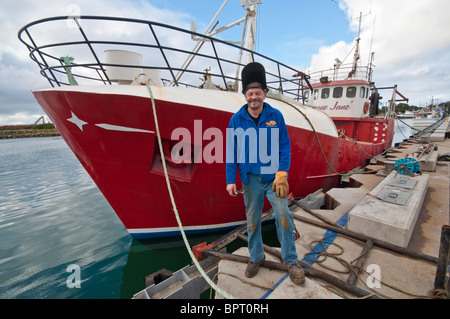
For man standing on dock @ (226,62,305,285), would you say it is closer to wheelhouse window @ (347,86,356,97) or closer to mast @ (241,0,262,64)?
mast @ (241,0,262,64)

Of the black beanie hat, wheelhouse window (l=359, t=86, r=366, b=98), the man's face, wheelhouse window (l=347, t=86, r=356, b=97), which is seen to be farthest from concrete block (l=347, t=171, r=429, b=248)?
wheelhouse window (l=359, t=86, r=366, b=98)

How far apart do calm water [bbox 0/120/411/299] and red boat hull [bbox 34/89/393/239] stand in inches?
24.1

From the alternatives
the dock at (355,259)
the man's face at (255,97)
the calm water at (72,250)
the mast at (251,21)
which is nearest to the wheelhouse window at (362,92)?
the mast at (251,21)

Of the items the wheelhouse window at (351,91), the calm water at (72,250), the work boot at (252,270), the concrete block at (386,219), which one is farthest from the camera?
the wheelhouse window at (351,91)

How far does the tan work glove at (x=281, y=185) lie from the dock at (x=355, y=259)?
0.86m

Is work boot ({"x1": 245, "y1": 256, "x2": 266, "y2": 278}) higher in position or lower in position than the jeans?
lower

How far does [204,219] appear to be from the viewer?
3.99m

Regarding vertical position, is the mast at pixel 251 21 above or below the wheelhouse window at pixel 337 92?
above

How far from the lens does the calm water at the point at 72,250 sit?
11.2 ft

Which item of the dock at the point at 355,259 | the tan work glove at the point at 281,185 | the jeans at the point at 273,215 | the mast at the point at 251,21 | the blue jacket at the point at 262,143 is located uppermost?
the mast at the point at 251,21

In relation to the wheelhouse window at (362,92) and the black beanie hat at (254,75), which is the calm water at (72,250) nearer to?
the black beanie hat at (254,75)

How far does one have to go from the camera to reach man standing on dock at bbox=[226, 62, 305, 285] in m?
1.95

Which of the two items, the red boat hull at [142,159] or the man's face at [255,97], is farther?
the red boat hull at [142,159]
